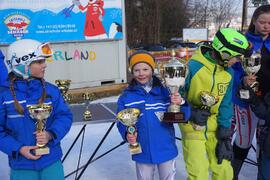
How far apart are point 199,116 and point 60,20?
6.74m

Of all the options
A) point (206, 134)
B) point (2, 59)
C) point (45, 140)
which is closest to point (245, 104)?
point (206, 134)

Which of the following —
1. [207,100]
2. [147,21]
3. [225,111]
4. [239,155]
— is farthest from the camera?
[147,21]

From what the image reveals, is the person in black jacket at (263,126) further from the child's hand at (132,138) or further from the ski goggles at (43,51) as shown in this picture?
the ski goggles at (43,51)

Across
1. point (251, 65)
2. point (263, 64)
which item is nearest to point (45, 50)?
point (251, 65)

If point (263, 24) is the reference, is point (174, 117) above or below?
below

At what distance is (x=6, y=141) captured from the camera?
277 cm

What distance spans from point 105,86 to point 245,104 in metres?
6.63

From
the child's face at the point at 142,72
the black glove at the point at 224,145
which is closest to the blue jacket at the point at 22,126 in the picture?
the child's face at the point at 142,72

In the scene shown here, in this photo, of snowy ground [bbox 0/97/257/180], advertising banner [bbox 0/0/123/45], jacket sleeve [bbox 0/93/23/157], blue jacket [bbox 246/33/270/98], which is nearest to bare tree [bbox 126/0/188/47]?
advertising banner [bbox 0/0/123/45]

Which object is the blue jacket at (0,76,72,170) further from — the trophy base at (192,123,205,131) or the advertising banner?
the advertising banner

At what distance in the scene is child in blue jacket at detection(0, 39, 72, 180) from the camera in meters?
2.80

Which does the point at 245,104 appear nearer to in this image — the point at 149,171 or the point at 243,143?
the point at 243,143

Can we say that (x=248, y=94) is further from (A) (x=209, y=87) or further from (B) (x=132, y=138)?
(B) (x=132, y=138)

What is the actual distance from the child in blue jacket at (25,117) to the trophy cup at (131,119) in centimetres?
41
